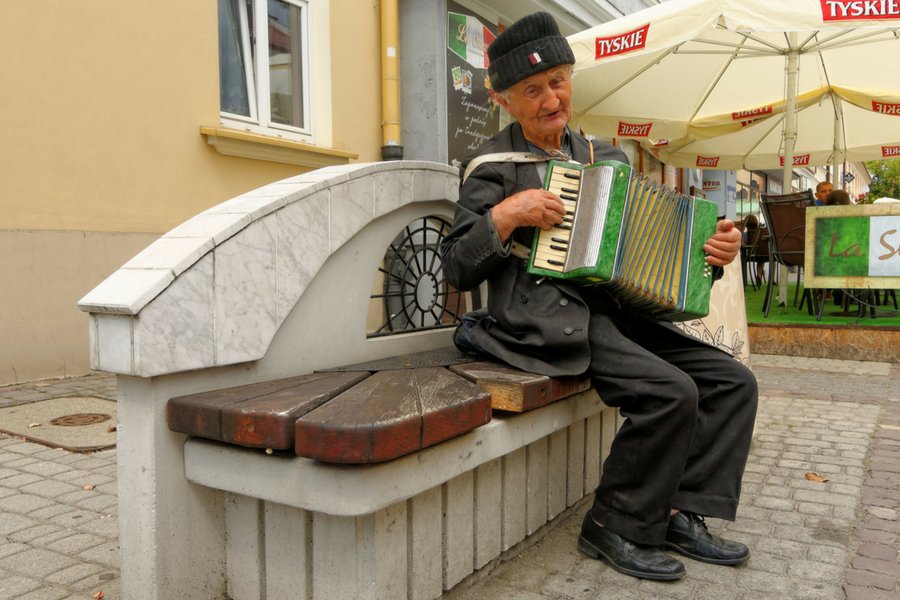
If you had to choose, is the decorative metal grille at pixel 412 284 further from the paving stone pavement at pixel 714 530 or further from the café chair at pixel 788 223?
the café chair at pixel 788 223

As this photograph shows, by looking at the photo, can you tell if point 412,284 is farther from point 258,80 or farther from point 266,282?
point 258,80

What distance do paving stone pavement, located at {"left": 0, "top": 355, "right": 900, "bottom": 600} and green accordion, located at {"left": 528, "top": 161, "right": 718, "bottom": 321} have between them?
2.81 ft

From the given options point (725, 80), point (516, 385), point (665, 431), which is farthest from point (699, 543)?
point (725, 80)

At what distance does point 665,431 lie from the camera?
2.17 m

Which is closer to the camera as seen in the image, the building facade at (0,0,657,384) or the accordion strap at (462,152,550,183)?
the accordion strap at (462,152,550,183)

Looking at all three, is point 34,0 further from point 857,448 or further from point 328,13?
point 857,448

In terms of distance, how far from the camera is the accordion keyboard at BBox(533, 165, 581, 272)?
224 centimetres

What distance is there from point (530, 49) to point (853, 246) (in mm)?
5374

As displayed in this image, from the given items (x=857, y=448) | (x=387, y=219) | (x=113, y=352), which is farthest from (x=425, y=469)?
(x=857, y=448)

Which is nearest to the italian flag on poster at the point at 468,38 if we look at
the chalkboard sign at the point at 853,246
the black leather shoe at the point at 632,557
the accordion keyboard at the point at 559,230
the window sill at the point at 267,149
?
the window sill at the point at 267,149

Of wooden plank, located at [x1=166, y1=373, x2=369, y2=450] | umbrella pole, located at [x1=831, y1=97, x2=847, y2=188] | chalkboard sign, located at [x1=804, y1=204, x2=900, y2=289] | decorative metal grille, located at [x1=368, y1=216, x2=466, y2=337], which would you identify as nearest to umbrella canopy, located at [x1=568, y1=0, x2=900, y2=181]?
umbrella pole, located at [x1=831, y1=97, x2=847, y2=188]

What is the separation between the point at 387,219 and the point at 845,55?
7.91m

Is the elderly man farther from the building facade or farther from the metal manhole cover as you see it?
the building facade

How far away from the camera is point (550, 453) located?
2.55 meters
